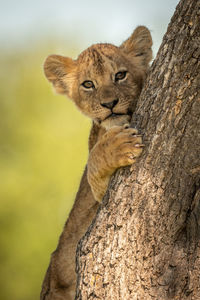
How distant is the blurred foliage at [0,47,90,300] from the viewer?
1661 centimetres

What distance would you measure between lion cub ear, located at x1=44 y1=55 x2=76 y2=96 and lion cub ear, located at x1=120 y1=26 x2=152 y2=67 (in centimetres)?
66

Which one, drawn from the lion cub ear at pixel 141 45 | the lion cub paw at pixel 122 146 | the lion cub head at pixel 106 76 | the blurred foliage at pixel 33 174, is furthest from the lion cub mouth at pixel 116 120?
the blurred foliage at pixel 33 174

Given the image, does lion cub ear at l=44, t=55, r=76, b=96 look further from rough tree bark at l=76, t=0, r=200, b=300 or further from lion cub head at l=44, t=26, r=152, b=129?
rough tree bark at l=76, t=0, r=200, b=300

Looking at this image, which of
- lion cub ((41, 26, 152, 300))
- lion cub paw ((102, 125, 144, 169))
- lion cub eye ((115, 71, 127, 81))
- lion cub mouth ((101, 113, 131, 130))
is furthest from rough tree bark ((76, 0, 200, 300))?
lion cub eye ((115, 71, 127, 81))

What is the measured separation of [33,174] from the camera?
1836 cm

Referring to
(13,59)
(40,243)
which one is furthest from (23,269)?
(13,59)

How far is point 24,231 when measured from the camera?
1730 cm

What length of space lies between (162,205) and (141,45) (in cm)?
246

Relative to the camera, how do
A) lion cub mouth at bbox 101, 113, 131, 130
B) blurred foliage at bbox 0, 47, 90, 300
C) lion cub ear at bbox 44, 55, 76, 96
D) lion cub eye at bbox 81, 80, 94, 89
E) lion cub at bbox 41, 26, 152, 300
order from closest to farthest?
lion cub at bbox 41, 26, 152, 300 < lion cub mouth at bbox 101, 113, 131, 130 < lion cub eye at bbox 81, 80, 94, 89 < lion cub ear at bbox 44, 55, 76, 96 < blurred foliage at bbox 0, 47, 90, 300

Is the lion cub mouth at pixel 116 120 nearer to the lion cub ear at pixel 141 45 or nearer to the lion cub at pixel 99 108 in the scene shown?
the lion cub at pixel 99 108

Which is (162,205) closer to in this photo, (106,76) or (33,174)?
(106,76)

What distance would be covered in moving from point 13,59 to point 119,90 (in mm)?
17442

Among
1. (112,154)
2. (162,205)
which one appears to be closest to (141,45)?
(112,154)

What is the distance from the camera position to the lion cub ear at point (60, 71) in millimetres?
5941
